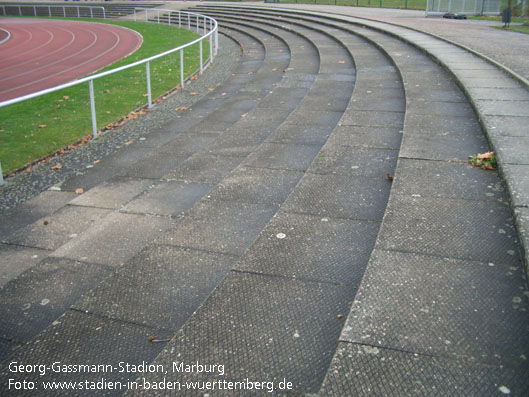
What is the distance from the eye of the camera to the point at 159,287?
4430 mm

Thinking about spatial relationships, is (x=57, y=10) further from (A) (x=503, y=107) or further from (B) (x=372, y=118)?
(A) (x=503, y=107)

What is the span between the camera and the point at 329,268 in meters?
4.49

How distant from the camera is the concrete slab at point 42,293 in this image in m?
4.16

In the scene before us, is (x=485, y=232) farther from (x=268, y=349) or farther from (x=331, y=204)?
(x=268, y=349)

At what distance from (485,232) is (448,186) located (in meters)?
1.09

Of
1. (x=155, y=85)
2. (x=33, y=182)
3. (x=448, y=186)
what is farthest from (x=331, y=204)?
(x=155, y=85)

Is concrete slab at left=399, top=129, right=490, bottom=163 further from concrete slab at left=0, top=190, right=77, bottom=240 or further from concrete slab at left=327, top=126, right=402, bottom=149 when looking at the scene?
concrete slab at left=0, top=190, right=77, bottom=240

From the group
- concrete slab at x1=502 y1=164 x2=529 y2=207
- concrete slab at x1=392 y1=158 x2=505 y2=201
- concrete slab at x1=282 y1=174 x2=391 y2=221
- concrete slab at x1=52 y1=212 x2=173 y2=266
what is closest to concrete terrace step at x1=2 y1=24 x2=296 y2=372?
concrete slab at x1=52 y1=212 x2=173 y2=266

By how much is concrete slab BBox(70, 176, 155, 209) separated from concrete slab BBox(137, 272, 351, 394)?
295cm

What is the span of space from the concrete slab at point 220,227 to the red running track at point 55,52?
12.1 meters

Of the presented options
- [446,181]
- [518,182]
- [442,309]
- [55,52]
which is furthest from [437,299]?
[55,52]

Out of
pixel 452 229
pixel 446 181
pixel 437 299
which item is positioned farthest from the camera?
pixel 446 181

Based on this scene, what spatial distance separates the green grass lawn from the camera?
30.1ft

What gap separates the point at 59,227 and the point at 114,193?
108 cm
